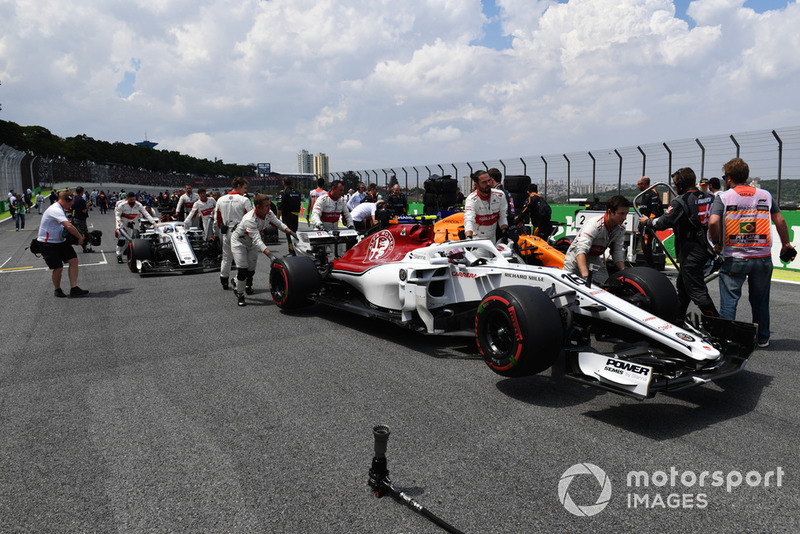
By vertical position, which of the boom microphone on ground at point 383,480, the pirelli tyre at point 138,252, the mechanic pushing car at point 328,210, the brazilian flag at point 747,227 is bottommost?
the boom microphone on ground at point 383,480

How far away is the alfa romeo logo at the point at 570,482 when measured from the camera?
2.65m

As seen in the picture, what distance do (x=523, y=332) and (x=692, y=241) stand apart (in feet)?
8.60

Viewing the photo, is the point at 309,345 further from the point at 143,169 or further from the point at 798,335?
the point at 143,169

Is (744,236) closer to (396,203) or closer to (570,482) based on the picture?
(570,482)

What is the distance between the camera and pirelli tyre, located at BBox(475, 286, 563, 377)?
3.83 m

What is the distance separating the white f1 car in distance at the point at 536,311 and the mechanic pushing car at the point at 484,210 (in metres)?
0.98

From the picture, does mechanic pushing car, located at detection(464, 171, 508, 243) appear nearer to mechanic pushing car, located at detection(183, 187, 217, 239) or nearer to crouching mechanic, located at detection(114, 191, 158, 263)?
mechanic pushing car, located at detection(183, 187, 217, 239)

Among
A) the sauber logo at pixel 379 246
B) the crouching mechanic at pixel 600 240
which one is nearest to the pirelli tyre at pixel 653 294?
the crouching mechanic at pixel 600 240

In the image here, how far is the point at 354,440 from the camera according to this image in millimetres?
3396

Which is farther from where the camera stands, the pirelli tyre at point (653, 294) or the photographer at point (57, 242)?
the photographer at point (57, 242)

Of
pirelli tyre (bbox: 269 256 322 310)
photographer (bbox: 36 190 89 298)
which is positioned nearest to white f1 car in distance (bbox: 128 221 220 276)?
photographer (bbox: 36 190 89 298)

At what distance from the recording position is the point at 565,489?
2820 millimetres

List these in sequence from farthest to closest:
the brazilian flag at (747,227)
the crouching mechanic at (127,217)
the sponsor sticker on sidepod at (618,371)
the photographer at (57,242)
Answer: the crouching mechanic at (127,217), the photographer at (57,242), the brazilian flag at (747,227), the sponsor sticker on sidepod at (618,371)

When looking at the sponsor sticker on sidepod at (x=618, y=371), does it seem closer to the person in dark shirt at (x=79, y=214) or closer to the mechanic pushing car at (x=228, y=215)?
the mechanic pushing car at (x=228, y=215)
